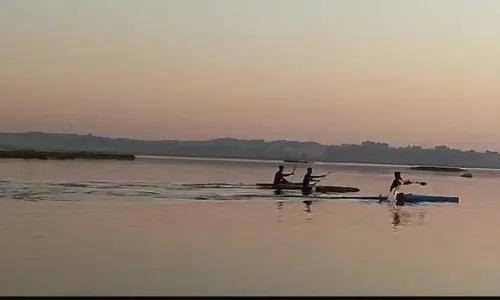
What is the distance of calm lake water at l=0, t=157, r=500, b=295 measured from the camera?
9.80 metres

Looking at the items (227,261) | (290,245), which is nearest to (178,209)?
(290,245)

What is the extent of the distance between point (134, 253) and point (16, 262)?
2.08 metres

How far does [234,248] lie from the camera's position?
42.5ft

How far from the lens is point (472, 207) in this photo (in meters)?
25.0

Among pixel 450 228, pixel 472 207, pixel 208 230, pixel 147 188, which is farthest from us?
pixel 147 188

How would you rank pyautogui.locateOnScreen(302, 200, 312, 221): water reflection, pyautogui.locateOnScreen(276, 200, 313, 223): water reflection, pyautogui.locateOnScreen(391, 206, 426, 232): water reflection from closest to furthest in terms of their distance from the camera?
pyautogui.locateOnScreen(391, 206, 426, 232): water reflection < pyautogui.locateOnScreen(276, 200, 313, 223): water reflection < pyautogui.locateOnScreen(302, 200, 312, 221): water reflection

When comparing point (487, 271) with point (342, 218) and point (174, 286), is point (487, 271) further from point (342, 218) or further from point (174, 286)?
point (342, 218)

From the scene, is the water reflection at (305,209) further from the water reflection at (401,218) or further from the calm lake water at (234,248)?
the water reflection at (401,218)

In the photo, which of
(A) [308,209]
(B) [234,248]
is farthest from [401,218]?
(B) [234,248]

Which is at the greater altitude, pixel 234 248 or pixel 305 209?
pixel 305 209

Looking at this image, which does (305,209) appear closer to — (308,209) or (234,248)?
(308,209)

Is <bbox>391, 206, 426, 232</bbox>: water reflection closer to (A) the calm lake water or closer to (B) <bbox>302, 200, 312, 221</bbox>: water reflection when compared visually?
(A) the calm lake water

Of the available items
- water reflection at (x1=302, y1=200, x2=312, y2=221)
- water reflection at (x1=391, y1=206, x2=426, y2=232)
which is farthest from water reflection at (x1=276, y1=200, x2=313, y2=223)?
water reflection at (x1=391, y1=206, x2=426, y2=232)

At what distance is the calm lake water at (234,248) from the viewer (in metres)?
9.80
